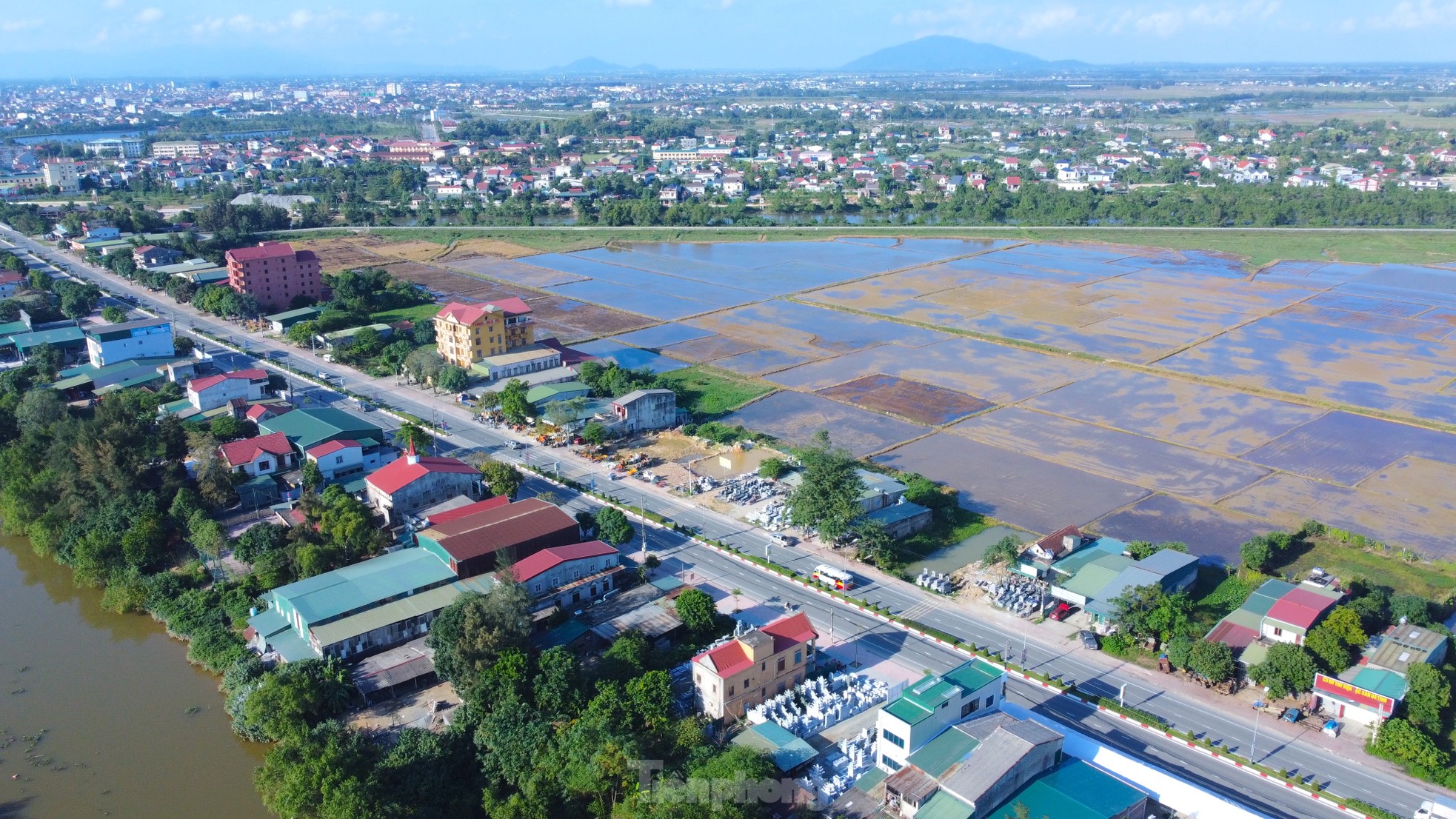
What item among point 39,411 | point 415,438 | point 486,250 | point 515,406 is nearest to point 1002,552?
point 515,406

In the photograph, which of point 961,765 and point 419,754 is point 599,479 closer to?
point 419,754

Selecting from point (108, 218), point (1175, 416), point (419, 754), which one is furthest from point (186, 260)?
point (1175, 416)

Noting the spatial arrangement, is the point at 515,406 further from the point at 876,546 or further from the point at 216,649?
the point at 876,546

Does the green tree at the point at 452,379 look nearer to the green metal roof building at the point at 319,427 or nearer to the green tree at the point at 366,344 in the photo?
the green metal roof building at the point at 319,427

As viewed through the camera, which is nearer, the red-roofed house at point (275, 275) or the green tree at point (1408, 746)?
the green tree at point (1408, 746)

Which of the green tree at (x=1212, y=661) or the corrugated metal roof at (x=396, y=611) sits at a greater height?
the corrugated metal roof at (x=396, y=611)

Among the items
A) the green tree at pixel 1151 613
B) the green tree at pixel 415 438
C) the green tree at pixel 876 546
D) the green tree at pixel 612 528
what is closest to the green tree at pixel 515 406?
Result: the green tree at pixel 415 438

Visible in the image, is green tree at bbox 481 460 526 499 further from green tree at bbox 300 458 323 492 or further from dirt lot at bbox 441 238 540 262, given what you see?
dirt lot at bbox 441 238 540 262
